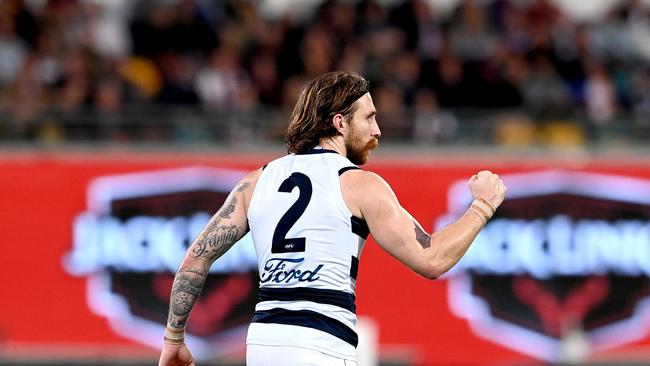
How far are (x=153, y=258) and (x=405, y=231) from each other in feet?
29.1

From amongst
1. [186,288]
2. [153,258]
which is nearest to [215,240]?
[186,288]

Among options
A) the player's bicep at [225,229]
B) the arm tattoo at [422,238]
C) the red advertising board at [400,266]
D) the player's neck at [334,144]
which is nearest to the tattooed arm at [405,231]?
the arm tattoo at [422,238]

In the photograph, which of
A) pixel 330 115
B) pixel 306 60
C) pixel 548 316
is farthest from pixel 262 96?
pixel 330 115

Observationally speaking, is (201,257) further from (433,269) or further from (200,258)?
(433,269)

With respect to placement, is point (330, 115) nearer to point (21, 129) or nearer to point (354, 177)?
point (354, 177)

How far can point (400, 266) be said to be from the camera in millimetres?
14141

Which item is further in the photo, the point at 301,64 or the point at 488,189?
the point at 301,64

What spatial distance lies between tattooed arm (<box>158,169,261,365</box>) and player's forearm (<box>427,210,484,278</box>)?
36.3 inches

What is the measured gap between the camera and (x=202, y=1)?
50.0 feet

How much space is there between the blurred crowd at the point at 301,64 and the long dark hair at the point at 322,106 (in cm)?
775

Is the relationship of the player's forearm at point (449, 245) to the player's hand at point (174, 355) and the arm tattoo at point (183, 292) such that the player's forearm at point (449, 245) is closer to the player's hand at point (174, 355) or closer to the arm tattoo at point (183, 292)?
the arm tattoo at point (183, 292)

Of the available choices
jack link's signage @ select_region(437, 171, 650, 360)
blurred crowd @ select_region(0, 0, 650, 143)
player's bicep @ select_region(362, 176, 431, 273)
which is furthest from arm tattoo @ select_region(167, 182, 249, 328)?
jack link's signage @ select_region(437, 171, 650, 360)

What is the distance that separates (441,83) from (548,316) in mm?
2696

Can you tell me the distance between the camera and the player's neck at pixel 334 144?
590 centimetres
